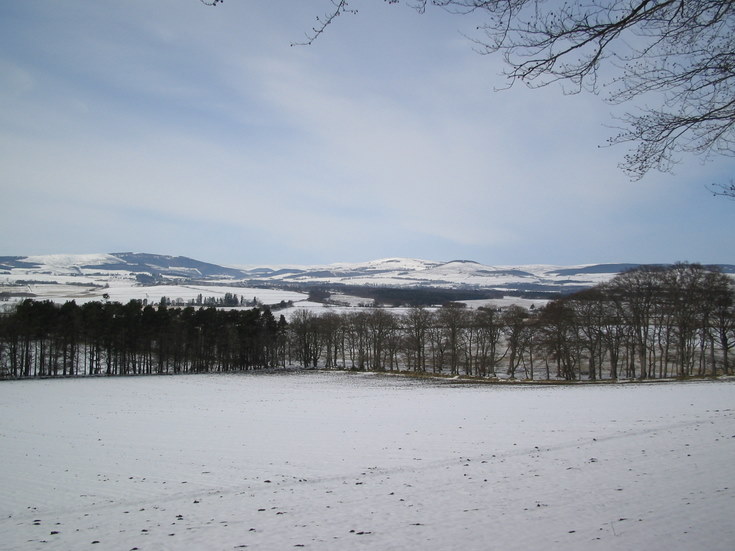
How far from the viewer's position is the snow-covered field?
6.77 meters

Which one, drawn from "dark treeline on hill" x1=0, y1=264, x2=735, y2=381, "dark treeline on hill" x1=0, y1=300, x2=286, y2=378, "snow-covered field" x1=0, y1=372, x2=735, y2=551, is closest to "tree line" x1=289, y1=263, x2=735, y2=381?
"dark treeline on hill" x1=0, y1=264, x2=735, y2=381

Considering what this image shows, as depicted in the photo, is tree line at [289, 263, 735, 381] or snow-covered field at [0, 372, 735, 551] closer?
snow-covered field at [0, 372, 735, 551]

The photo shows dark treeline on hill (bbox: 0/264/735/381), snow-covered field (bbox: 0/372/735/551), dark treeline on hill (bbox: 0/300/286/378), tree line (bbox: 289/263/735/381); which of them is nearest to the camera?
snow-covered field (bbox: 0/372/735/551)

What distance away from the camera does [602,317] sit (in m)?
47.2

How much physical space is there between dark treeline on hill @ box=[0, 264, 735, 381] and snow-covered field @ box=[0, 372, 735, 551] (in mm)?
30651

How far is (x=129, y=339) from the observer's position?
59781mm

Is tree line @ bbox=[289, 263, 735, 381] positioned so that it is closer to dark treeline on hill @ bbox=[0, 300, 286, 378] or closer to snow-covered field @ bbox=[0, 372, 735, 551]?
dark treeline on hill @ bbox=[0, 300, 286, 378]

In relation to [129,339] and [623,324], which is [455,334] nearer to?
[623,324]

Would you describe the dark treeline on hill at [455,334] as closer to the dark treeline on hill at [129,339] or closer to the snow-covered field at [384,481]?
the dark treeline on hill at [129,339]

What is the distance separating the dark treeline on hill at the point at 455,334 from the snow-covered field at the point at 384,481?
30.7 meters

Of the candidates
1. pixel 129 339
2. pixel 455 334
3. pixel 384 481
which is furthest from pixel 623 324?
pixel 129 339

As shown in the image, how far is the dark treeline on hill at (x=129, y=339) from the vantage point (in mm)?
54188

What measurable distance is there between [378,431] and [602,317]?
39847mm

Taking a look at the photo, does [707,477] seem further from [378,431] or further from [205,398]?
[205,398]
